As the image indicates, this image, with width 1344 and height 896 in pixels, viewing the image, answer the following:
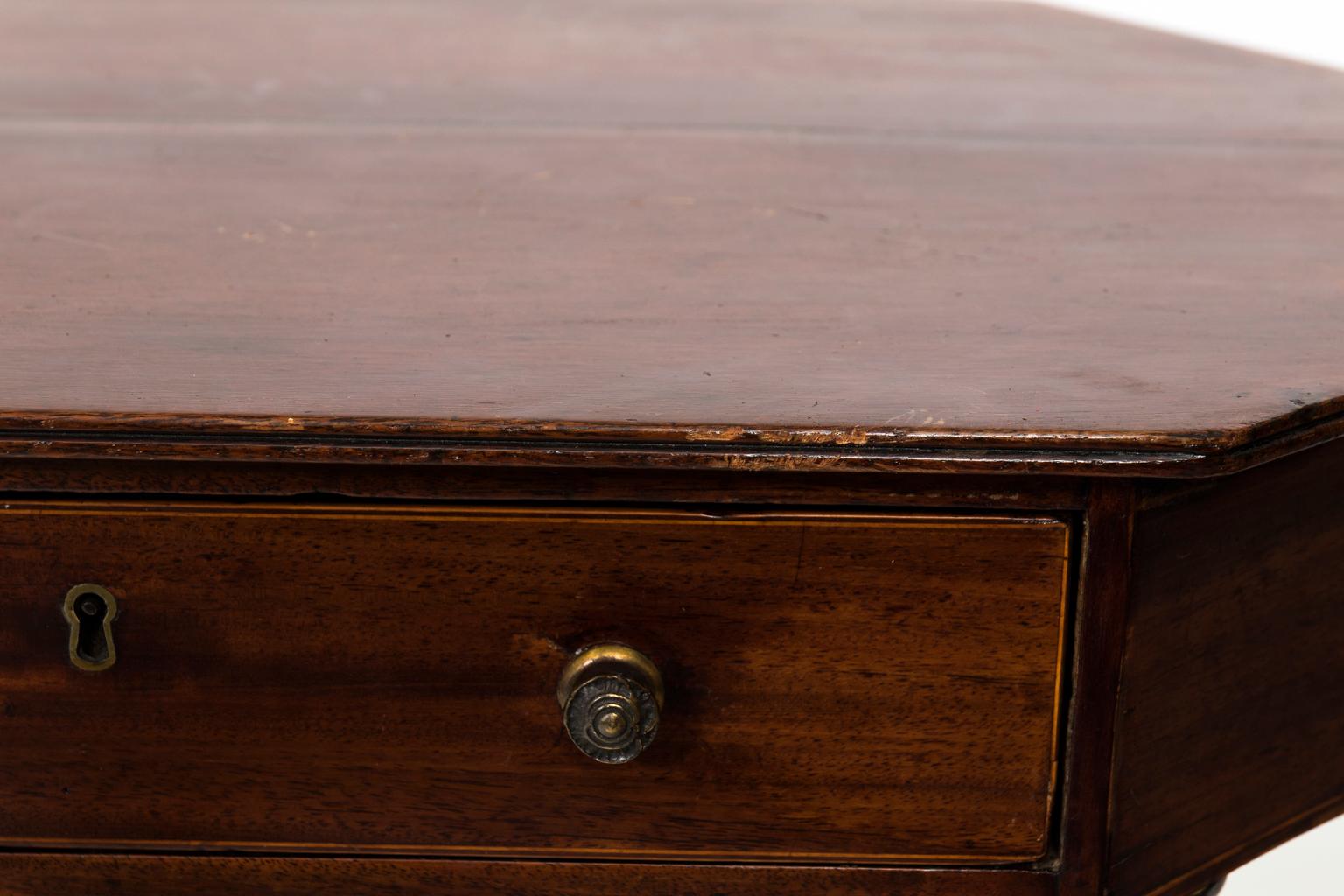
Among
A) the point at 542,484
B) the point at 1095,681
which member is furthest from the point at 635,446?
the point at 1095,681

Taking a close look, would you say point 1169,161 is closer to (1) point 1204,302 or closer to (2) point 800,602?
(1) point 1204,302

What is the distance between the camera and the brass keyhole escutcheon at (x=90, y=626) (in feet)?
2.17

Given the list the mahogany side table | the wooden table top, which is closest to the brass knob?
the mahogany side table

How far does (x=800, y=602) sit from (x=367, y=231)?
36 cm

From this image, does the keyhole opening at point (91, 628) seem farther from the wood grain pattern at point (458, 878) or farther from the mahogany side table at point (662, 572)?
the wood grain pattern at point (458, 878)

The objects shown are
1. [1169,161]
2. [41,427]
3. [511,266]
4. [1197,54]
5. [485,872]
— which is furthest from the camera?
[1197,54]

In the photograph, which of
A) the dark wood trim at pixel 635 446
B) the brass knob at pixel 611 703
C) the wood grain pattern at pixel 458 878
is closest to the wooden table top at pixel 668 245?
the dark wood trim at pixel 635 446

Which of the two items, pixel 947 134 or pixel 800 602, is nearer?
pixel 800 602

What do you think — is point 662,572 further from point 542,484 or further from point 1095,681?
point 1095,681

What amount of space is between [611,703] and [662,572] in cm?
6

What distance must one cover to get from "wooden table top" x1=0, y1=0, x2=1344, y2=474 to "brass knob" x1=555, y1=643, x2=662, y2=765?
0.36 feet

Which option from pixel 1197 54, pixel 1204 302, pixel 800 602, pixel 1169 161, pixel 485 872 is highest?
pixel 1197 54

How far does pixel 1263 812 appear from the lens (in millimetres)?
762

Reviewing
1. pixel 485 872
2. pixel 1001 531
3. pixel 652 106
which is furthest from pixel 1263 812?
pixel 652 106
